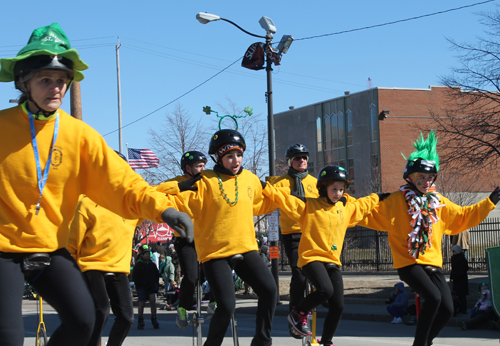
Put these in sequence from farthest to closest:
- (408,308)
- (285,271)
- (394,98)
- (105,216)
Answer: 1. (394,98)
2. (285,271)
3. (408,308)
4. (105,216)

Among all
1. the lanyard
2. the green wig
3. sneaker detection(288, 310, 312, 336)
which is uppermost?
the green wig

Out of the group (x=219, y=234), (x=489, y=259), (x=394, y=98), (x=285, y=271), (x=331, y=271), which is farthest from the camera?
(x=394, y=98)

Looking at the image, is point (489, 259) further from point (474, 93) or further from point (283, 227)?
point (474, 93)

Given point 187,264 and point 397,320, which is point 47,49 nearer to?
point 187,264

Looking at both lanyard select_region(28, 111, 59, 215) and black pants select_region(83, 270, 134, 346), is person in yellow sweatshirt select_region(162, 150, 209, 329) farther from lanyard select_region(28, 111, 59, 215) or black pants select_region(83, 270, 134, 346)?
lanyard select_region(28, 111, 59, 215)

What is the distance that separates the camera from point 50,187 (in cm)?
362

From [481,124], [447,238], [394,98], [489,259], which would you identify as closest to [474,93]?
[481,124]

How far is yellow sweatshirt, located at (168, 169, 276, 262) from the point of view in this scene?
586 cm

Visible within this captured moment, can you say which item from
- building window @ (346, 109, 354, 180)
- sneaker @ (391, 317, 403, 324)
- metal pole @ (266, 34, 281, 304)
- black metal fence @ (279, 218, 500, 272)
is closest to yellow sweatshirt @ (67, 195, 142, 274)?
sneaker @ (391, 317, 403, 324)

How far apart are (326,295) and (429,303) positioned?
1131 millimetres

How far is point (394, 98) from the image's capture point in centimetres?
4981

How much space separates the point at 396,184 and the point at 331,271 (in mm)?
44635

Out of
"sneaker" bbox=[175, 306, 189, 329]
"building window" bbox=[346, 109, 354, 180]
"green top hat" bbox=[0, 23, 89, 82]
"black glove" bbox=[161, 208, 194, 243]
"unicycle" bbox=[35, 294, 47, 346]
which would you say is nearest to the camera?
"black glove" bbox=[161, 208, 194, 243]

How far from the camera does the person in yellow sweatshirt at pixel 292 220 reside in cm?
799
